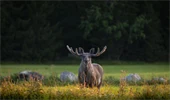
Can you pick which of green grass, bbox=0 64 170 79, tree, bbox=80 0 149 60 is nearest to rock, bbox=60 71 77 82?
green grass, bbox=0 64 170 79

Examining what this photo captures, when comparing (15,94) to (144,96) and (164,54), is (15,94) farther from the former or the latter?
(164,54)

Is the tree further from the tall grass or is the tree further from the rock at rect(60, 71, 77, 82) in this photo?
the tall grass

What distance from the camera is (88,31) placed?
4797 centimetres

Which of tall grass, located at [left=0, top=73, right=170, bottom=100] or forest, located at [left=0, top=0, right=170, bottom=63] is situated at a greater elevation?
forest, located at [left=0, top=0, right=170, bottom=63]

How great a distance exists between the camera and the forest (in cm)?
4744

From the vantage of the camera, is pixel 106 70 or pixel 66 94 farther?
→ pixel 106 70

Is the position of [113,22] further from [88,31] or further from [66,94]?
[66,94]

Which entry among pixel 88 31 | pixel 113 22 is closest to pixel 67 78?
pixel 88 31

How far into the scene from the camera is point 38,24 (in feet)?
161

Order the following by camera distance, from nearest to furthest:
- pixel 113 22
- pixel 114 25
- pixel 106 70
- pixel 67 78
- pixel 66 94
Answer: pixel 66 94
pixel 67 78
pixel 106 70
pixel 114 25
pixel 113 22

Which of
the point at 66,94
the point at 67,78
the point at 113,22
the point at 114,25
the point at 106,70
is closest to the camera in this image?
the point at 66,94

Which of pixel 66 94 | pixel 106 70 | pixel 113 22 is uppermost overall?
pixel 113 22

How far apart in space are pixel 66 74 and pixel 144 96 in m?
10.3

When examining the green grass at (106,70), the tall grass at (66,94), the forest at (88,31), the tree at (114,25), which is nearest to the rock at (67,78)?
the green grass at (106,70)
